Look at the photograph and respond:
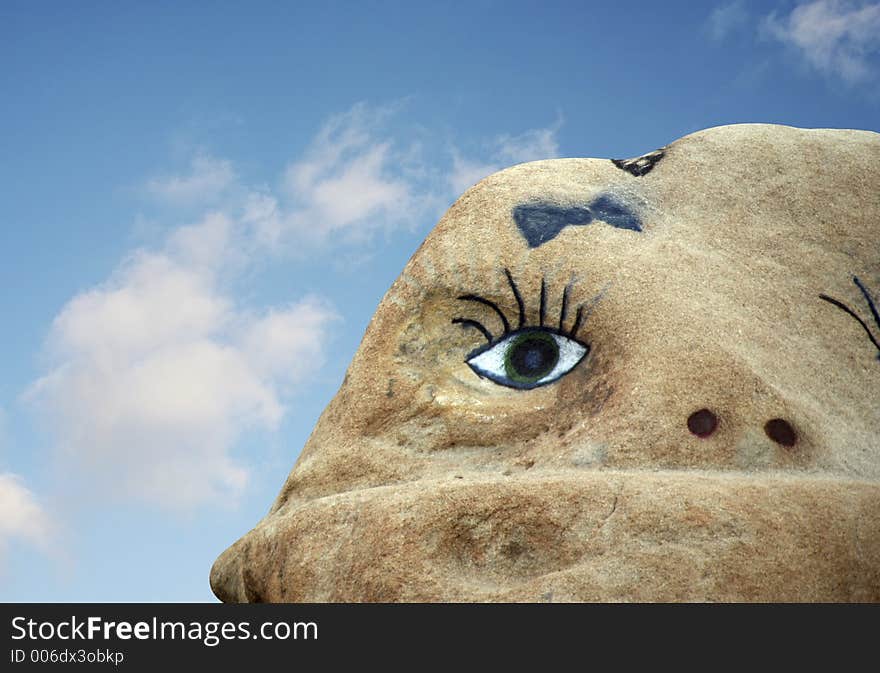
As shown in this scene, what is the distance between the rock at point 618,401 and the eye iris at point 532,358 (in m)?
0.01

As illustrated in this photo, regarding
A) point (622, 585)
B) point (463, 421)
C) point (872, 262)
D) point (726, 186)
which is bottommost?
point (622, 585)

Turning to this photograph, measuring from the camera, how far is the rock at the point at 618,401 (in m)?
5.42

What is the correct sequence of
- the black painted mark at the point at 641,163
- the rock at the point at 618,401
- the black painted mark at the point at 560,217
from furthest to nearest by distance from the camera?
the black painted mark at the point at 641,163
the black painted mark at the point at 560,217
the rock at the point at 618,401

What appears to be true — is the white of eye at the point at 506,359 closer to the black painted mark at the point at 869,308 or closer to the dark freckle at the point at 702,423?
the dark freckle at the point at 702,423

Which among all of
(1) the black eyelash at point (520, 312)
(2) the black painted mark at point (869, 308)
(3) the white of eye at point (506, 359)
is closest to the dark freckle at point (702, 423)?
(3) the white of eye at point (506, 359)

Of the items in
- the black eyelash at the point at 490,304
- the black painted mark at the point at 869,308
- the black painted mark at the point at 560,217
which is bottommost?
the black painted mark at the point at 869,308

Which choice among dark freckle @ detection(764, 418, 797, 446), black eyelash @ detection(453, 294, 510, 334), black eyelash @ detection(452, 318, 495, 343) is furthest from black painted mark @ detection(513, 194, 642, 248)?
dark freckle @ detection(764, 418, 797, 446)

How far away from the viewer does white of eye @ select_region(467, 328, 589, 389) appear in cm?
674

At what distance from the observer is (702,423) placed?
6.03 metres

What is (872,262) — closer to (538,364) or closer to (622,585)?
(538,364)

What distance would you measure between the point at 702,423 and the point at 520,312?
1.48 metres
